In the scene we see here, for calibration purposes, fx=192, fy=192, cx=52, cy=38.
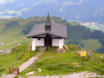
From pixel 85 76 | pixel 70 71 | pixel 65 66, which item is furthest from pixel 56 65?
pixel 85 76

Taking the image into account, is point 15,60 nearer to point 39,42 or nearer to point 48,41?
point 39,42

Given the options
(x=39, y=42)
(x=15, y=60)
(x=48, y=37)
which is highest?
(x=48, y=37)

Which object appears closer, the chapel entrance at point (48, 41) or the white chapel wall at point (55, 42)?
the chapel entrance at point (48, 41)

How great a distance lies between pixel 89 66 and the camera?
36.7 m

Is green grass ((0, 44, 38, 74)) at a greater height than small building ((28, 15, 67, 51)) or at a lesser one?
lesser

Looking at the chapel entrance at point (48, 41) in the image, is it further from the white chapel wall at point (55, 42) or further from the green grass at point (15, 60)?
the green grass at point (15, 60)

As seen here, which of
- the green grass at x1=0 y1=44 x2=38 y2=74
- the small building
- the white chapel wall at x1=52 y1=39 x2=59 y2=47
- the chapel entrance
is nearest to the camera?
the green grass at x1=0 y1=44 x2=38 y2=74

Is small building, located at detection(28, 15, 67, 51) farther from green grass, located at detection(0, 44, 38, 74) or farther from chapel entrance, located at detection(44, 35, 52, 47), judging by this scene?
green grass, located at detection(0, 44, 38, 74)

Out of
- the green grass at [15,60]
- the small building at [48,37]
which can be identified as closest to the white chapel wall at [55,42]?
the small building at [48,37]

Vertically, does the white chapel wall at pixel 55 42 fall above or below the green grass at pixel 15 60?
above

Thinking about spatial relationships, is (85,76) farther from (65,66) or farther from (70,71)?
(65,66)

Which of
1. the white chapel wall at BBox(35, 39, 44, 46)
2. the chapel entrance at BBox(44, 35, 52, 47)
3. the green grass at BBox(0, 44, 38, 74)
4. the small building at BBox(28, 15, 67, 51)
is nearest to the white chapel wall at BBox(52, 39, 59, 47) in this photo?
the small building at BBox(28, 15, 67, 51)

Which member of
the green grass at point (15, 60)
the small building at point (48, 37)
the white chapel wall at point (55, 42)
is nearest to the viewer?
the green grass at point (15, 60)

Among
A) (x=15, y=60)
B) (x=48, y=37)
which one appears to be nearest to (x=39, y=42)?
(x=48, y=37)
